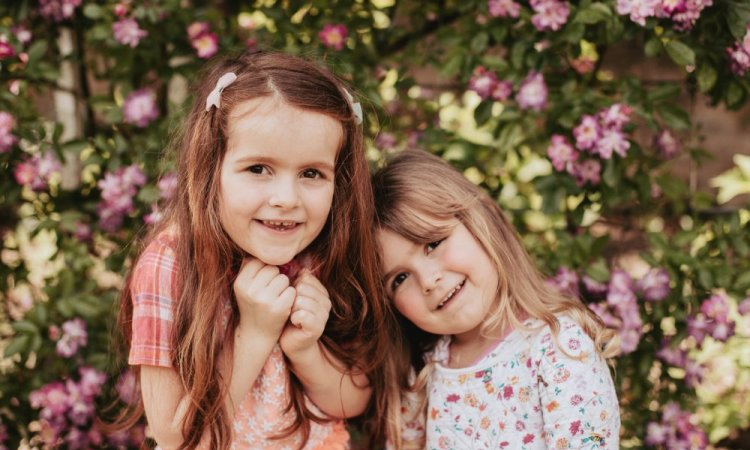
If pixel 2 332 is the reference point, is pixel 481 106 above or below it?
above

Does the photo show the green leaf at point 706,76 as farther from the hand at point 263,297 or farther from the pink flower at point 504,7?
the hand at point 263,297

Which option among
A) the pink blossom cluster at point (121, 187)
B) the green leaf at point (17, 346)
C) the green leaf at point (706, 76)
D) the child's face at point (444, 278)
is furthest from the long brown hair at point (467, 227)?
the green leaf at point (17, 346)

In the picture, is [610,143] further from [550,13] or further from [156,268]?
[156,268]

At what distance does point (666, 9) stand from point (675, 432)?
48.5 inches

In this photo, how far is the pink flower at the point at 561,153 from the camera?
2.12 meters

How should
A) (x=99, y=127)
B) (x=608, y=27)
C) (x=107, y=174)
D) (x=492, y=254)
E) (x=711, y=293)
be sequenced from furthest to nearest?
(x=99, y=127), (x=107, y=174), (x=711, y=293), (x=608, y=27), (x=492, y=254)

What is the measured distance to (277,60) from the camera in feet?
5.28

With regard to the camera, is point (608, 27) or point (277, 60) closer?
point (277, 60)

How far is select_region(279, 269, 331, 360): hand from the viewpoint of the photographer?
169 centimetres

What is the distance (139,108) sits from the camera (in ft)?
7.47

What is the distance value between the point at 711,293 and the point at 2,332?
237 cm

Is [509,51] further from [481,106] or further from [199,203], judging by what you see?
[199,203]

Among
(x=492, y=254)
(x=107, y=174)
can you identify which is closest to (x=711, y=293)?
(x=492, y=254)

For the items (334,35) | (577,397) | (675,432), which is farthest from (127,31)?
(675,432)
